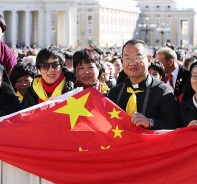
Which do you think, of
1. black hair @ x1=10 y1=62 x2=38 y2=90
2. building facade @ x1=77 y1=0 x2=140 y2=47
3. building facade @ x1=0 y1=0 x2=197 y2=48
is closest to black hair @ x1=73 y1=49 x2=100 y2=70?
black hair @ x1=10 y1=62 x2=38 y2=90

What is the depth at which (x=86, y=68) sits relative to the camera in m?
6.47

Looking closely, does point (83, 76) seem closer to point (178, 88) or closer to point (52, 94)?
point (52, 94)

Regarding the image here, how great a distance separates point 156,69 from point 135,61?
2.93 metres

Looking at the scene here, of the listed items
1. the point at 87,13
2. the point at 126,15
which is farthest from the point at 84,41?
the point at 126,15

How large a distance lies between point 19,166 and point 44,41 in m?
80.4

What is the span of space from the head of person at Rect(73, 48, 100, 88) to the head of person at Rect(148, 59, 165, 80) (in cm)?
217

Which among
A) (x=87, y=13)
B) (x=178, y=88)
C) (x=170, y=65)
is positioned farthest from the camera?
(x=87, y=13)

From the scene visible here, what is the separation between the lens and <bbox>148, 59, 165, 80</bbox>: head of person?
8.55 meters

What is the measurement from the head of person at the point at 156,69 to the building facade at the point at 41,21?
73.9 meters

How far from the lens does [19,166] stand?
547 cm

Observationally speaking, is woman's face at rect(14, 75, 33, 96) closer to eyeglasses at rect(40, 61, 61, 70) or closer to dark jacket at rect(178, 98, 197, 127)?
eyeglasses at rect(40, 61, 61, 70)

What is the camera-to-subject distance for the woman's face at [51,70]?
6340mm

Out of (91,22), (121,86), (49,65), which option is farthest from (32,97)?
(91,22)

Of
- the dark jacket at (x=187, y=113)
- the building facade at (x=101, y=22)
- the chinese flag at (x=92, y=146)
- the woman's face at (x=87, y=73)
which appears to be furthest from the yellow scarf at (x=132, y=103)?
the building facade at (x=101, y=22)
